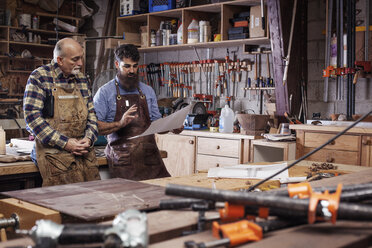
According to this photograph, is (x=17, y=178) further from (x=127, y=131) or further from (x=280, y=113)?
(x=280, y=113)

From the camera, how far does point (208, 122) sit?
219 inches

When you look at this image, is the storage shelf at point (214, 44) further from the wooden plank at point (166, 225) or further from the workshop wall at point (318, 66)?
the wooden plank at point (166, 225)

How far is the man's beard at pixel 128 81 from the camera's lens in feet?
11.8

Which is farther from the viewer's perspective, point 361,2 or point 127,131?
point 361,2

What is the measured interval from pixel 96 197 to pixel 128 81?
206 cm

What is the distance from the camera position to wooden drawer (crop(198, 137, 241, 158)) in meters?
4.87

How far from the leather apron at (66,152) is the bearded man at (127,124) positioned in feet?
1.04

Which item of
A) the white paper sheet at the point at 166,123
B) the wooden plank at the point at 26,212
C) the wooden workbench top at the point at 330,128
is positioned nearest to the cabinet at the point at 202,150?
the wooden workbench top at the point at 330,128

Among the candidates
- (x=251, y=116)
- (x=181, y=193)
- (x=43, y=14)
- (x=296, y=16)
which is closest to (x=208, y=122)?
(x=251, y=116)

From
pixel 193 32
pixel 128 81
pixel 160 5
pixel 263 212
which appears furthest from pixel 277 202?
pixel 160 5

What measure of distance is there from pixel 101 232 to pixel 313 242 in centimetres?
42

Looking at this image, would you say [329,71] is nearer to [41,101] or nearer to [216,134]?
[216,134]

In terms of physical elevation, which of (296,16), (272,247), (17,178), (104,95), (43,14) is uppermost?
(43,14)

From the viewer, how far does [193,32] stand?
5.78 m
